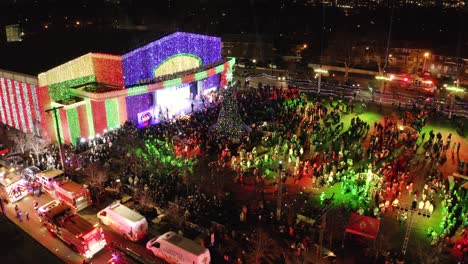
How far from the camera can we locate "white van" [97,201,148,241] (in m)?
14.5

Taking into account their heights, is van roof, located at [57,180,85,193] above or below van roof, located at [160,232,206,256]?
above

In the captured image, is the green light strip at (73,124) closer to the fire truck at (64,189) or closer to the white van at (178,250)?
the fire truck at (64,189)

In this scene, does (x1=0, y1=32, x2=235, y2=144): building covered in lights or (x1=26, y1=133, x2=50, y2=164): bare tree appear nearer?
(x1=26, y1=133, x2=50, y2=164): bare tree

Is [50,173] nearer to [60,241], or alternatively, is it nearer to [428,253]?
[60,241]

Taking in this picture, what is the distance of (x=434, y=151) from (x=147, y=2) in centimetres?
4956

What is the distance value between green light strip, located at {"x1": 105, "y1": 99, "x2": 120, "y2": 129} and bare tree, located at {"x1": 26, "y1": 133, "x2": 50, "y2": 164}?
3.84 metres

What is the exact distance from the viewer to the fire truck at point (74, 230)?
13.7 metres

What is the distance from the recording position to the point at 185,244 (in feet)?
43.1

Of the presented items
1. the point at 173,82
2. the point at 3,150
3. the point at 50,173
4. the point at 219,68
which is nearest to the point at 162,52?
the point at 173,82

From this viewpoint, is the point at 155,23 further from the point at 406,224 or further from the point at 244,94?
the point at 406,224

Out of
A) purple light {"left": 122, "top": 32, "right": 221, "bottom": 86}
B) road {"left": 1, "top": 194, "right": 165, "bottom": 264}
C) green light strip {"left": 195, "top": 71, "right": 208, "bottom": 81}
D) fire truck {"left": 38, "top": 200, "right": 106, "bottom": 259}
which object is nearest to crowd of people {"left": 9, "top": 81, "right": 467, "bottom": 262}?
road {"left": 1, "top": 194, "right": 165, "bottom": 264}

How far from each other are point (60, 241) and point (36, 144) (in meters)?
8.97

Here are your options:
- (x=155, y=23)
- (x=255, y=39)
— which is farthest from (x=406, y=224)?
(x=155, y=23)

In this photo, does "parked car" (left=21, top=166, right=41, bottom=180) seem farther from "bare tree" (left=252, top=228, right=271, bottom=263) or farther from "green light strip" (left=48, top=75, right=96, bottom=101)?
"bare tree" (left=252, top=228, right=271, bottom=263)
